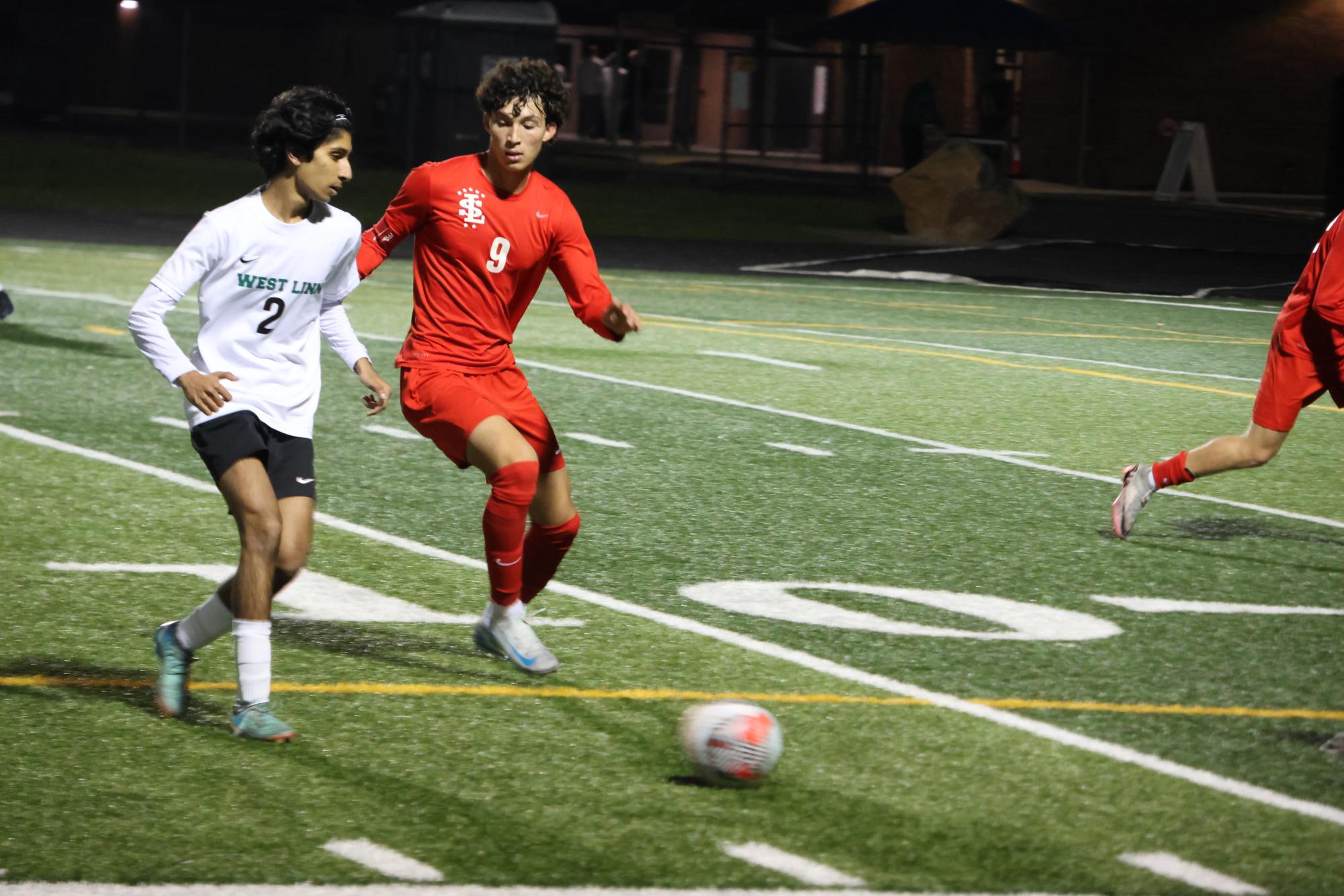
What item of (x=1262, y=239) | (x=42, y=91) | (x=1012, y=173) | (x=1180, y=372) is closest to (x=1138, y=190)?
(x=1012, y=173)

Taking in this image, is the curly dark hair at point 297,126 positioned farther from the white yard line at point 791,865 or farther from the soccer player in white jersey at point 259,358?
the white yard line at point 791,865

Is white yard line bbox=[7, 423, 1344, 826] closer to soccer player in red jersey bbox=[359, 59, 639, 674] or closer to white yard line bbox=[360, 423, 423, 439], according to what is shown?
soccer player in red jersey bbox=[359, 59, 639, 674]

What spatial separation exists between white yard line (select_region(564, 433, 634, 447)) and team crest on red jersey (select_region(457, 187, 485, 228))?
4.77 meters

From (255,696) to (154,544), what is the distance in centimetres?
299

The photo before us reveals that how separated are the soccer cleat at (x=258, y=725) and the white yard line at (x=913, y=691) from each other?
189 centimetres

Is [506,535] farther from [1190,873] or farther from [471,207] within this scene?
[1190,873]

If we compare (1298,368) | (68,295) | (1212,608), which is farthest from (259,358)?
(68,295)

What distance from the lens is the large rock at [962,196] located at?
27.9 meters

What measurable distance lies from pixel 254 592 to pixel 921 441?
22.3 feet

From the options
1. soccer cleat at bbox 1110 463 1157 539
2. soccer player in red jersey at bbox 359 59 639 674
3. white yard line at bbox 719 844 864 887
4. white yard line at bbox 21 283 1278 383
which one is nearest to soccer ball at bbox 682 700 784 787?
white yard line at bbox 719 844 864 887

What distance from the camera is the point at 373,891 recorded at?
451 cm

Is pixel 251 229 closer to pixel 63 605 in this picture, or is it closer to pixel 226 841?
pixel 226 841

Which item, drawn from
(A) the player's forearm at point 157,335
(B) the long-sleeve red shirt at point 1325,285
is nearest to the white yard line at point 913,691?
(A) the player's forearm at point 157,335

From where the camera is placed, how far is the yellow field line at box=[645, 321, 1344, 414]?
1460 cm
